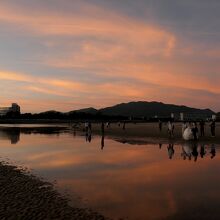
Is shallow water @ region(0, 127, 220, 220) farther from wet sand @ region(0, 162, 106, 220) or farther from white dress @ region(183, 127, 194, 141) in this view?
white dress @ region(183, 127, 194, 141)

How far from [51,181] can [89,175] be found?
251 cm

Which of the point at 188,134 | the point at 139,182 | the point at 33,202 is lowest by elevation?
the point at 33,202

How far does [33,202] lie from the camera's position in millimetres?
14297

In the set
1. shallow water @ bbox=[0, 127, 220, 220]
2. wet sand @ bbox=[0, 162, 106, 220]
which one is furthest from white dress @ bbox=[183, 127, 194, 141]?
wet sand @ bbox=[0, 162, 106, 220]

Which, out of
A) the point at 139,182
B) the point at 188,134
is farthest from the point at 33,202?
the point at 188,134

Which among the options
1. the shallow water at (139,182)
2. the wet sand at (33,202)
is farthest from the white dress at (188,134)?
the wet sand at (33,202)

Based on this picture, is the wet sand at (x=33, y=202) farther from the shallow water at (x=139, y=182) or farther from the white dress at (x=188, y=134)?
the white dress at (x=188, y=134)

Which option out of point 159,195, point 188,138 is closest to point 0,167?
point 159,195

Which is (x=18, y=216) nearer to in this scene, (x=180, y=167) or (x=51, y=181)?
(x=51, y=181)

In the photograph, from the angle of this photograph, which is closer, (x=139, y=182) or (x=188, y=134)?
(x=139, y=182)

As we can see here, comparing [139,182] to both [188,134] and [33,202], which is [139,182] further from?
[188,134]

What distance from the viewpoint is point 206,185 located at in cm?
1762

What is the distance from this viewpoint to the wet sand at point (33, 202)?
12609mm

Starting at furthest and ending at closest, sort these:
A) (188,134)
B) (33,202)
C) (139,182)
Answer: (188,134) < (139,182) < (33,202)
